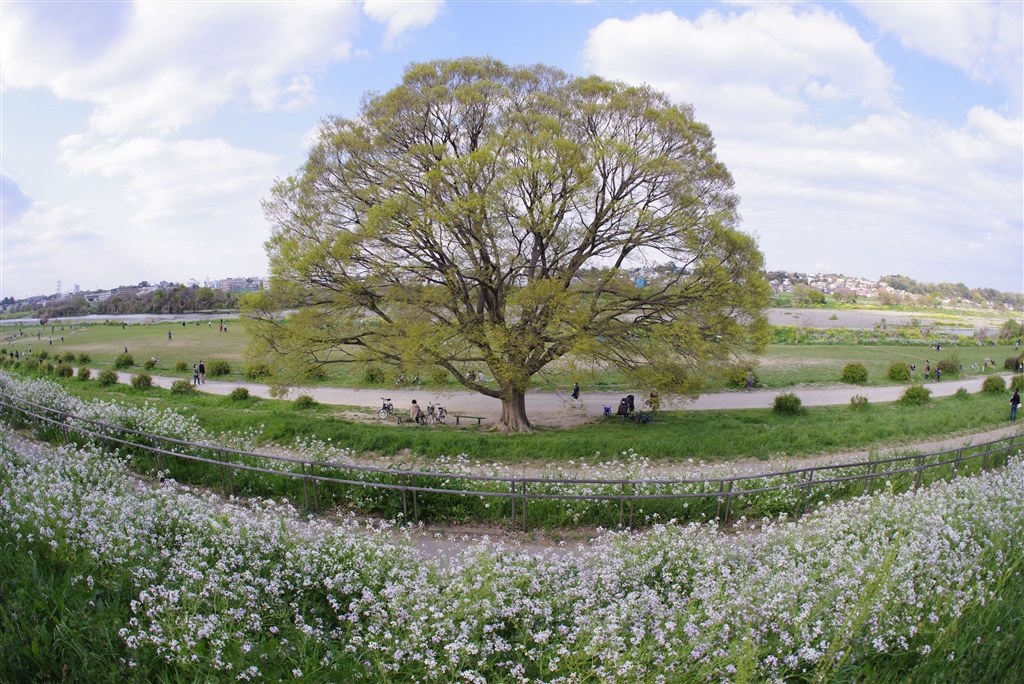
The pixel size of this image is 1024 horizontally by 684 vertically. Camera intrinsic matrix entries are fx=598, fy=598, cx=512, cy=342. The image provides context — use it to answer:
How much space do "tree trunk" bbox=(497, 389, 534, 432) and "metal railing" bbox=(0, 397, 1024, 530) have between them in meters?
9.21

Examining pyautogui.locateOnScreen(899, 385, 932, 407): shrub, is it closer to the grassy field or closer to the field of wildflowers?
the grassy field

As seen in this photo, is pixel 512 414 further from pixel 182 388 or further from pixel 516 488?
pixel 182 388

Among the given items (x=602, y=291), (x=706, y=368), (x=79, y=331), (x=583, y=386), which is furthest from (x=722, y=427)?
(x=79, y=331)

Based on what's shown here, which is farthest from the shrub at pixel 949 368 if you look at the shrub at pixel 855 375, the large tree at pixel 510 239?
the large tree at pixel 510 239

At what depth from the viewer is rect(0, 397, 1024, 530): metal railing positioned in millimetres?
8836

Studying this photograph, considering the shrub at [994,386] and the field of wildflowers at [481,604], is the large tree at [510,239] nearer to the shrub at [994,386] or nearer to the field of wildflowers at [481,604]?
the field of wildflowers at [481,604]

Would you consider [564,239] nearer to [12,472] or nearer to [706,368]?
[706,368]

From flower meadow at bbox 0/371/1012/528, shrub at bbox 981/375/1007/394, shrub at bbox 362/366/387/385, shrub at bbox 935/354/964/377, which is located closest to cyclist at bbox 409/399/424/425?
flower meadow at bbox 0/371/1012/528

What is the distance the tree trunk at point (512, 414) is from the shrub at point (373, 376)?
38.5 ft

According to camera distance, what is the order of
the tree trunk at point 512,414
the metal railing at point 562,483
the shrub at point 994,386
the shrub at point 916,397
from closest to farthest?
the metal railing at point 562,483 < the tree trunk at point 512,414 < the shrub at point 916,397 < the shrub at point 994,386

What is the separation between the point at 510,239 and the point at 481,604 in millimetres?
15154

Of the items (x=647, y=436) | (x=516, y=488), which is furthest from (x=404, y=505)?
(x=647, y=436)

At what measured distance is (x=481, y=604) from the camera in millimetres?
4676

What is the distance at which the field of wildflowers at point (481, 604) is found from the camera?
385 centimetres
